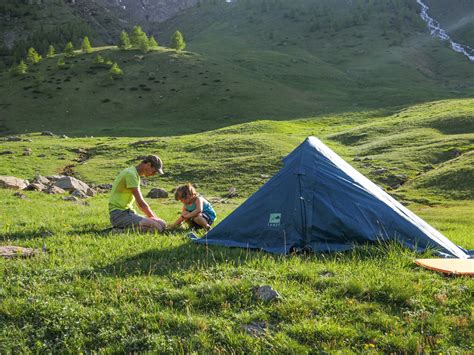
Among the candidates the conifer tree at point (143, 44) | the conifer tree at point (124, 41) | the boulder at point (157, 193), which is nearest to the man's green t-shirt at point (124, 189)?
the boulder at point (157, 193)

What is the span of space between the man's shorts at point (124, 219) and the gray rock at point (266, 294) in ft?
22.0

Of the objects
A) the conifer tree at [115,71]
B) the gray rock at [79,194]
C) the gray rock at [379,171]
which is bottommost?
the gray rock at [379,171]

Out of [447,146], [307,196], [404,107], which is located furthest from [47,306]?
[404,107]

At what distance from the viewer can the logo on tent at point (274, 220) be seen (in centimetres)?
1127

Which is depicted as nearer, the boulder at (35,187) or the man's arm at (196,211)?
the man's arm at (196,211)

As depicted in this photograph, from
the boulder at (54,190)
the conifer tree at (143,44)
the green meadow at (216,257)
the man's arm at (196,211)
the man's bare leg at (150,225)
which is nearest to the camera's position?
the green meadow at (216,257)

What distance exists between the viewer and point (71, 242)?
37.4 feet

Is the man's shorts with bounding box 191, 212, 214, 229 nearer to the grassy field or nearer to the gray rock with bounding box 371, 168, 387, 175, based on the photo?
the grassy field

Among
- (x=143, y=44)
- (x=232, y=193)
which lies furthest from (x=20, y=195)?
(x=143, y=44)

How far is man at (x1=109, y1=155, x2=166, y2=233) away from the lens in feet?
43.2

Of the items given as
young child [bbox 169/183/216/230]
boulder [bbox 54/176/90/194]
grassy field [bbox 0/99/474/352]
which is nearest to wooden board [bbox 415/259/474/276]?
grassy field [bbox 0/99/474/352]

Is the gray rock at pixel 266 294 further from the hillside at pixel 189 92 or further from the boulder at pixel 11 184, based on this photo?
the hillside at pixel 189 92

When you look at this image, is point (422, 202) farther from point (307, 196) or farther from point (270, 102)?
point (270, 102)

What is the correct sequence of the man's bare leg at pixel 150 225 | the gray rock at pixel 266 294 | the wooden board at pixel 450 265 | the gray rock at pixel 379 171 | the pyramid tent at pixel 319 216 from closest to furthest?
the gray rock at pixel 266 294
the wooden board at pixel 450 265
the pyramid tent at pixel 319 216
the man's bare leg at pixel 150 225
the gray rock at pixel 379 171
